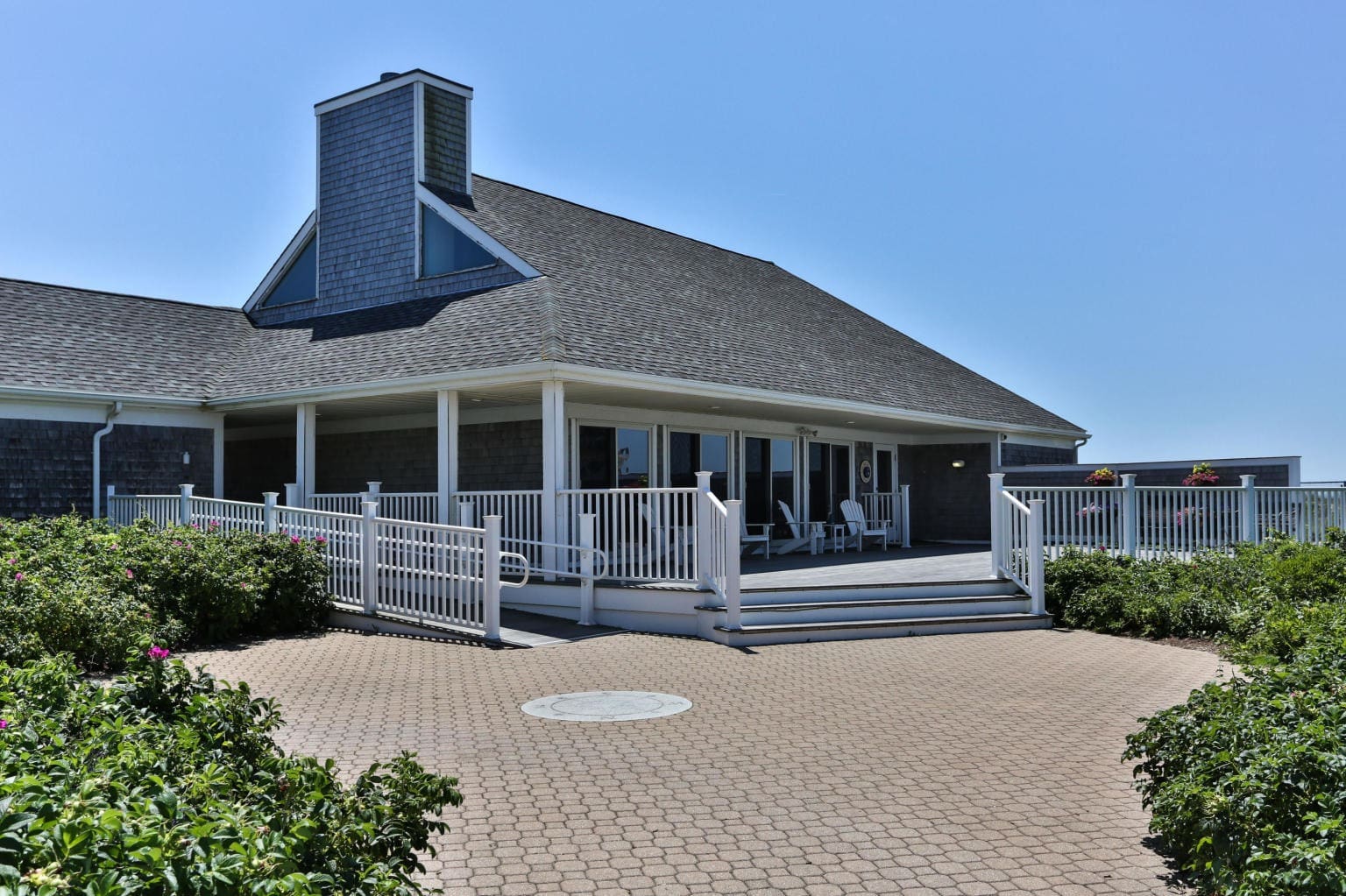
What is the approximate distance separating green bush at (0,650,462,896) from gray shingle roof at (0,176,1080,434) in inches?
337

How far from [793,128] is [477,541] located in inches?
306

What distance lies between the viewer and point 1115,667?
33.4ft

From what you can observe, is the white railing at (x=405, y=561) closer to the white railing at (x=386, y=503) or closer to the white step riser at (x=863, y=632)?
the white railing at (x=386, y=503)

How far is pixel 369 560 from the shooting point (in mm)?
12633

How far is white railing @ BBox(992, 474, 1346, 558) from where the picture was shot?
1544cm

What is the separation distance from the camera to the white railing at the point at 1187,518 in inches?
608

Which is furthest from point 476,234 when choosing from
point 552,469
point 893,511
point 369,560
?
point 893,511

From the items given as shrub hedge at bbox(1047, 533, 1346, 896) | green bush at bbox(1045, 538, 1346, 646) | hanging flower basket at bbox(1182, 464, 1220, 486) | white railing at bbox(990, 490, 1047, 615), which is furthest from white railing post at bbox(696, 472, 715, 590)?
hanging flower basket at bbox(1182, 464, 1220, 486)

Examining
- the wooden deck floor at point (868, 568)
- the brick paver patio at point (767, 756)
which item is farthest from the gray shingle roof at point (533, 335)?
the brick paver patio at point (767, 756)

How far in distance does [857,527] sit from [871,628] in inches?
358

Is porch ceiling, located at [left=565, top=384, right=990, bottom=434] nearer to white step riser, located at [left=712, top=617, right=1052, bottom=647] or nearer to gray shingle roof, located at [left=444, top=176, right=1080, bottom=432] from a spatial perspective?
gray shingle roof, located at [left=444, top=176, right=1080, bottom=432]

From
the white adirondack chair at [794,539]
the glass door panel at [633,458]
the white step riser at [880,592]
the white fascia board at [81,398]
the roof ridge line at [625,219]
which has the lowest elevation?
the white step riser at [880,592]

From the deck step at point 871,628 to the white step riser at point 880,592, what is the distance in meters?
0.48

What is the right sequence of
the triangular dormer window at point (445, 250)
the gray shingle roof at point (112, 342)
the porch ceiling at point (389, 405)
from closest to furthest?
the porch ceiling at point (389, 405) → the gray shingle roof at point (112, 342) → the triangular dormer window at point (445, 250)
